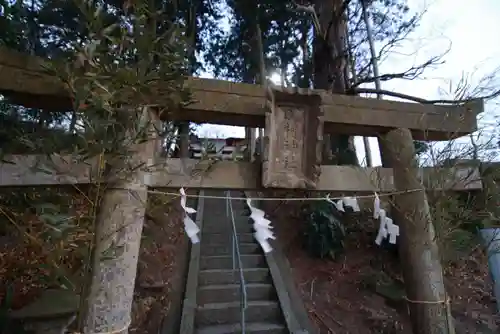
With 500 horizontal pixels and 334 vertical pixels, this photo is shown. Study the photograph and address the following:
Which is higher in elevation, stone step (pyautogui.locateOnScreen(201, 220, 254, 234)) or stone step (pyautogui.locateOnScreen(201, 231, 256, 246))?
stone step (pyautogui.locateOnScreen(201, 220, 254, 234))

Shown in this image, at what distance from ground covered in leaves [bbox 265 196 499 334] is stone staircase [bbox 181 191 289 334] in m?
0.46

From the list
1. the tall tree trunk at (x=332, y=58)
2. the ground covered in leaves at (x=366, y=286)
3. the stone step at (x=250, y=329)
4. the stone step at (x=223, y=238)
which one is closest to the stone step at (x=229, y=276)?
the ground covered in leaves at (x=366, y=286)

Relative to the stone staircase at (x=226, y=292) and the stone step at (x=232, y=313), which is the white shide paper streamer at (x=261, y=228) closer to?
the stone staircase at (x=226, y=292)

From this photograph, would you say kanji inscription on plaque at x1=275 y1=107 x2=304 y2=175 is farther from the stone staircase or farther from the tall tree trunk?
the tall tree trunk

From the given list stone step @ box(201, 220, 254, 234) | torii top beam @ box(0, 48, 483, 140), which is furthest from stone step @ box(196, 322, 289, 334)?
torii top beam @ box(0, 48, 483, 140)

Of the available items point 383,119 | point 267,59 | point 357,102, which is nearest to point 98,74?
point 357,102

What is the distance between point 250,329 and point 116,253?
6.91 ft

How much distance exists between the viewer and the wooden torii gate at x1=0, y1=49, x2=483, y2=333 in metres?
2.07

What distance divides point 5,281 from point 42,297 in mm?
444

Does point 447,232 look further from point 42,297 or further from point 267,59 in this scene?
point 267,59

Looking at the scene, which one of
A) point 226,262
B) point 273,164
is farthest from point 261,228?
point 226,262

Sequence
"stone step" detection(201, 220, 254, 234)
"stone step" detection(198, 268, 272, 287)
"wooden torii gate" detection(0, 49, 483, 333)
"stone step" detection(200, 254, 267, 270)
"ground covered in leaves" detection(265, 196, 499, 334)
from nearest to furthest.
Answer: "wooden torii gate" detection(0, 49, 483, 333) → "ground covered in leaves" detection(265, 196, 499, 334) → "stone step" detection(198, 268, 272, 287) → "stone step" detection(200, 254, 267, 270) → "stone step" detection(201, 220, 254, 234)

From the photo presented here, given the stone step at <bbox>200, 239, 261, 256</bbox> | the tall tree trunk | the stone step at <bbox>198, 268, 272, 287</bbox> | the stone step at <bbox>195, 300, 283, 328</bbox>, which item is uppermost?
the tall tree trunk

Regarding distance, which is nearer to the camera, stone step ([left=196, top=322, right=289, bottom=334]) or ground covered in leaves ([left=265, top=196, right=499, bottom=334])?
stone step ([left=196, top=322, right=289, bottom=334])
